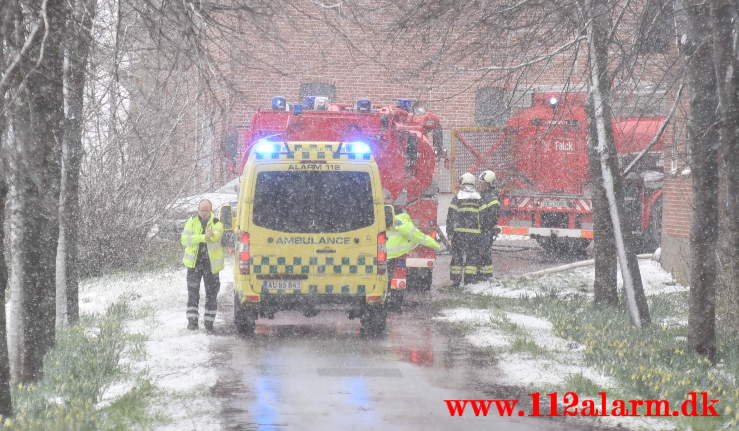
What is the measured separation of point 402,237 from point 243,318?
291 cm

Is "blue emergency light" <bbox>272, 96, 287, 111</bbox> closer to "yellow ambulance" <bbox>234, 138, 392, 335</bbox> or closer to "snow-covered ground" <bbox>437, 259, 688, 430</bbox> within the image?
"snow-covered ground" <bbox>437, 259, 688, 430</bbox>

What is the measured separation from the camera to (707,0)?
27.6ft

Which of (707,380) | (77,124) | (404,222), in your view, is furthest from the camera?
(404,222)

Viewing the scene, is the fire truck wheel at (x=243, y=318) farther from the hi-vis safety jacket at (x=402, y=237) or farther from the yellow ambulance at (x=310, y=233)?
the hi-vis safety jacket at (x=402, y=237)

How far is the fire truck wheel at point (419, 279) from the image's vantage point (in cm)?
1533

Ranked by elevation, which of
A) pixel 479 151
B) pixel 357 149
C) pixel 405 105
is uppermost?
pixel 405 105

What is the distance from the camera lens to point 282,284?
429 inches

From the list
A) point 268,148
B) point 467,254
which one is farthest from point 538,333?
point 467,254

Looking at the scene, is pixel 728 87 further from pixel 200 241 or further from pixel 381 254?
pixel 200 241

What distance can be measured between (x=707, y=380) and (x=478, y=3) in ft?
16.8

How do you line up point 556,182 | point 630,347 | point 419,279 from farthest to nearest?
1. point 556,182
2. point 419,279
3. point 630,347

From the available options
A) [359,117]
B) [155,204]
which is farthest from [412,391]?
[155,204]

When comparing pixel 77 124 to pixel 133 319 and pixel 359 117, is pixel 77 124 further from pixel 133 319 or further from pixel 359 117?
pixel 359 117

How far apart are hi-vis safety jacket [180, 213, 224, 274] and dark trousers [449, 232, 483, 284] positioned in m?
4.98
